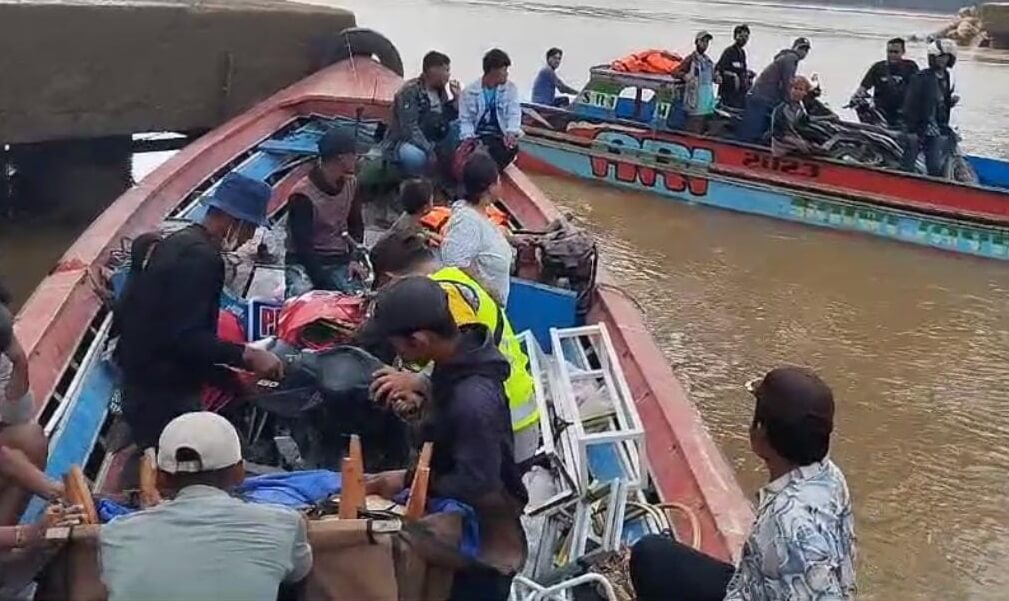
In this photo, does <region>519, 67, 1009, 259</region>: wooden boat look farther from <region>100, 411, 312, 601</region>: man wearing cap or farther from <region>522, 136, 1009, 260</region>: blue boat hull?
<region>100, 411, 312, 601</region>: man wearing cap

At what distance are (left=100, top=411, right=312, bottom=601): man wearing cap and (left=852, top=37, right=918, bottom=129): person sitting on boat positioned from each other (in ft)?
33.8

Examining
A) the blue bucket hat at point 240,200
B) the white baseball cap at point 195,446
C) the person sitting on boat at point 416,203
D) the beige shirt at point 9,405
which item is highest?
the blue bucket hat at point 240,200

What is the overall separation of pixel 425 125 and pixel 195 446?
5.29 m

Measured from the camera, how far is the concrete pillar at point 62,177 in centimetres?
1030

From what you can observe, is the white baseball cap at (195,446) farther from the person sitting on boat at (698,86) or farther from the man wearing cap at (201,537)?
the person sitting on boat at (698,86)

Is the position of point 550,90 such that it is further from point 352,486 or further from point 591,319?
point 352,486

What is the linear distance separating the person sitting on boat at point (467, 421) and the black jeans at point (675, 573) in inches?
17.2

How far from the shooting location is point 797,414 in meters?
2.61

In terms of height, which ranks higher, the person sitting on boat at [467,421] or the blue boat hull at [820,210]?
the person sitting on boat at [467,421]

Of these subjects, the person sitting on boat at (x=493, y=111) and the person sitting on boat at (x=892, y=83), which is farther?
the person sitting on boat at (x=892, y=83)

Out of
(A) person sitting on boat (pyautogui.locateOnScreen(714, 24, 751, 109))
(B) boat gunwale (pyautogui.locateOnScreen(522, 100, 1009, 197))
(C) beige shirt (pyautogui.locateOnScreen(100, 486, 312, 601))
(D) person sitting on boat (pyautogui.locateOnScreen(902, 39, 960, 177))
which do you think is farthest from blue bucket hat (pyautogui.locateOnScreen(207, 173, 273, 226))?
(A) person sitting on boat (pyautogui.locateOnScreen(714, 24, 751, 109))

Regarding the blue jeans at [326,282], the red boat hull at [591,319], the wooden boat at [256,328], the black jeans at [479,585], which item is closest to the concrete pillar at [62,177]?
the red boat hull at [591,319]

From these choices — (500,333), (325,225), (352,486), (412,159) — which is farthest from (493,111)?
(352,486)

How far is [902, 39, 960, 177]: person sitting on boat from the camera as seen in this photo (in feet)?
37.0
